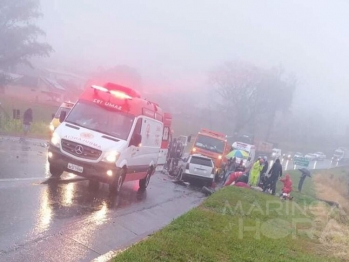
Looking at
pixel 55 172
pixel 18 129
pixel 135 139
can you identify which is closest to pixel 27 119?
pixel 18 129

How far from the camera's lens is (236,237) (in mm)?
8305

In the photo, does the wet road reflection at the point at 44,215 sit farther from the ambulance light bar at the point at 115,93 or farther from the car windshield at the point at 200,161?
the car windshield at the point at 200,161

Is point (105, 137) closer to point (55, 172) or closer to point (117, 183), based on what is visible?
point (117, 183)

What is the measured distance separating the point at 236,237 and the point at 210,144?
1848 centimetres

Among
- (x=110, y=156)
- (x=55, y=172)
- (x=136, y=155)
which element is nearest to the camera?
(x=110, y=156)

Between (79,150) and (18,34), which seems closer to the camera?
(79,150)

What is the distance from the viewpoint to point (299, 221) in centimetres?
1228

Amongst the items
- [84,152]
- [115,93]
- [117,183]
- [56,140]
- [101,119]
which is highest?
[115,93]

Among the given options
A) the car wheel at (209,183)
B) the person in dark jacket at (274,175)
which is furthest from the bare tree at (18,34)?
the person in dark jacket at (274,175)

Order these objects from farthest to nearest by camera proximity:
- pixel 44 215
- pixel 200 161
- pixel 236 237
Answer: pixel 200 161 → pixel 236 237 → pixel 44 215

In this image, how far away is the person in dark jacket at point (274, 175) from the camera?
1994cm

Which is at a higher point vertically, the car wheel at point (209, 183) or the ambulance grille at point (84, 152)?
the ambulance grille at point (84, 152)

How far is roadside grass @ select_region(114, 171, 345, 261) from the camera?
21.5ft

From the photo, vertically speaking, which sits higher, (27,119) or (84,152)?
(84,152)
